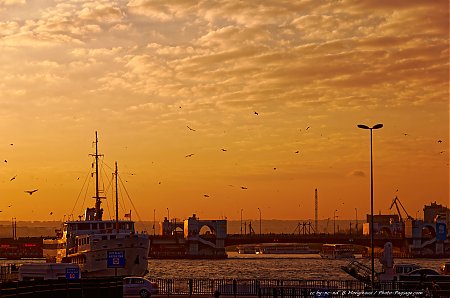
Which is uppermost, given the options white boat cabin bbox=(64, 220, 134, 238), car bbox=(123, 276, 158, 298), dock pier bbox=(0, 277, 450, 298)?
white boat cabin bbox=(64, 220, 134, 238)

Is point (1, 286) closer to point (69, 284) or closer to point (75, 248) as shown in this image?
point (69, 284)

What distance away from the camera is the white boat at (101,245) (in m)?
118

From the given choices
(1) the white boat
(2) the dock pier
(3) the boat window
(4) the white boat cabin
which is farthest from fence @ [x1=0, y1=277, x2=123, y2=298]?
(3) the boat window

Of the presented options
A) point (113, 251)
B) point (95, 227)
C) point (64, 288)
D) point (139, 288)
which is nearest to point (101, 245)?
point (113, 251)

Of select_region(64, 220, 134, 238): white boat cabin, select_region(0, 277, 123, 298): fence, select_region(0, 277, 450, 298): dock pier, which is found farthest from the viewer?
select_region(64, 220, 134, 238): white boat cabin

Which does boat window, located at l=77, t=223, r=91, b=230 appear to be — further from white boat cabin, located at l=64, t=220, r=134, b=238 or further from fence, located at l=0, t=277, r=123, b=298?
fence, located at l=0, t=277, r=123, b=298

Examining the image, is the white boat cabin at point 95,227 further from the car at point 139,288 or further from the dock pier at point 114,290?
the dock pier at point 114,290

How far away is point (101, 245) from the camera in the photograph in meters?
118

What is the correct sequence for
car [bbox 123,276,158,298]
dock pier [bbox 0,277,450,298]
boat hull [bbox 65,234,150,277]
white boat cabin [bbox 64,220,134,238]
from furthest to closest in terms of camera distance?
white boat cabin [bbox 64,220,134,238]
boat hull [bbox 65,234,150,277]
car [bbox 123,276,158,298]
dock pier [bbox 0,277,450,298]

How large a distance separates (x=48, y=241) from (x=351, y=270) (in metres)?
90.4

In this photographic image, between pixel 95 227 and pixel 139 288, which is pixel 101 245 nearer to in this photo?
pixel 95 227

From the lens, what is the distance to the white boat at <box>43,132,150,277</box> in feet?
386

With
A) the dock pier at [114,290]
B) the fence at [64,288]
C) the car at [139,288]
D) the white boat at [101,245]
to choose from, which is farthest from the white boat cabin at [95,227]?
the fence at [64,288]

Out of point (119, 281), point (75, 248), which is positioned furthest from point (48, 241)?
point (119, 281)
